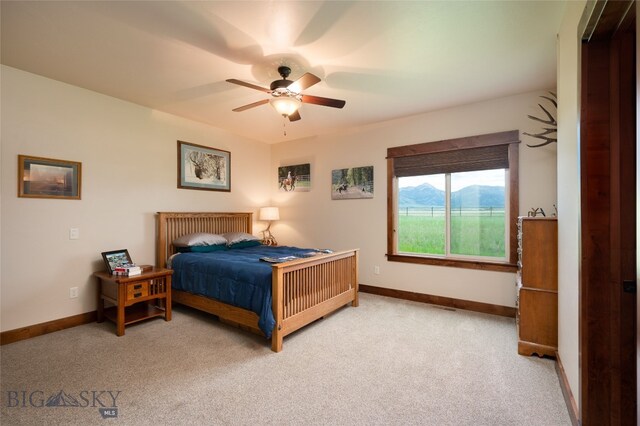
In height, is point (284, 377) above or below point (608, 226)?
below

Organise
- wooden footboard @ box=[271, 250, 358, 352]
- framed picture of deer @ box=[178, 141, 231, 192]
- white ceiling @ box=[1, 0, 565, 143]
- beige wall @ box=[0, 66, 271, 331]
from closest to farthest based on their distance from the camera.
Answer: white ceiling @ box=[1, 0, 565, 143], wooden footboard @ box=[271, 250, 358, 352], beige wall @ box=[0, 66, 271, 331], framed picture of deer @ box=[178, 141, 231, 192]

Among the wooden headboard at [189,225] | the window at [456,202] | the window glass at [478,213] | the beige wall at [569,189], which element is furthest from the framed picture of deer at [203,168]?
the beige wall at [569,189]

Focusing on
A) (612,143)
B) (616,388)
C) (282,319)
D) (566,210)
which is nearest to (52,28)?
(282,319)

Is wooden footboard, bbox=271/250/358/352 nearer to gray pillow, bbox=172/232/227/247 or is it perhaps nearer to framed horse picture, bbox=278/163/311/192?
gray pillow, bbox=172/232/227/247

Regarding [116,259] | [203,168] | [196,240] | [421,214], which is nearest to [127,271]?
[116,259]

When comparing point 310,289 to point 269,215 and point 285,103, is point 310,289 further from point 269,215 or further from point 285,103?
point 269,215

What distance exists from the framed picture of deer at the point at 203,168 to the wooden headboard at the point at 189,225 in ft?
1.45

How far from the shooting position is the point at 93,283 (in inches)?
129

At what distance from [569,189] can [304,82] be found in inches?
79.2

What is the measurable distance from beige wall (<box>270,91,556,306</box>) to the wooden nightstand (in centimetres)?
242

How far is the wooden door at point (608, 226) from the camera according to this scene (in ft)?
4.66

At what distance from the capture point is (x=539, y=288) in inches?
95.4

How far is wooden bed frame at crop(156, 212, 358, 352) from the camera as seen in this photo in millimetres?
2643

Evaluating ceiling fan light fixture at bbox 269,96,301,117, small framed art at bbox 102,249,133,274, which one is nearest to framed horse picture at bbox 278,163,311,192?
ceiling fan light fixture at bbox 269,96,301,117
